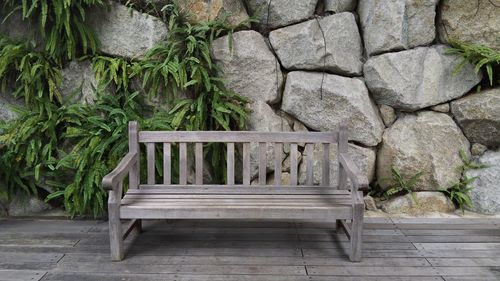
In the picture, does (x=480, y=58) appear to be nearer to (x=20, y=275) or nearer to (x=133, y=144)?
(x=133, y=144)

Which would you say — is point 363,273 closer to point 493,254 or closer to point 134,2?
point 493,254

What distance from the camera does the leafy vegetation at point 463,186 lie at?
4558 millimetres

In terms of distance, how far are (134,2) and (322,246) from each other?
3.31 m

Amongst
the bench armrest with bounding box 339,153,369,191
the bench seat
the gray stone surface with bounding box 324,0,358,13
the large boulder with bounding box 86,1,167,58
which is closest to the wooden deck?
the bench seat

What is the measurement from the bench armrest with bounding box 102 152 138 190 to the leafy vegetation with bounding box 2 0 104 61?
1475 mm

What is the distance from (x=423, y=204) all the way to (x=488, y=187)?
0.74 m

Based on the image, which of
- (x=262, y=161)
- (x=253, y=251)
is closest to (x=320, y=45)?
(x=262, y=161)

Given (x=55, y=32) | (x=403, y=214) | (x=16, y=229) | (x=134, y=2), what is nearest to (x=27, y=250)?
(x=16, y=229)

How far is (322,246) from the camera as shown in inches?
143

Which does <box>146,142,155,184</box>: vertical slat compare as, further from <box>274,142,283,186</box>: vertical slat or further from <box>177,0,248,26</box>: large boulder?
<box>177,0,248,26</box>: large boulder

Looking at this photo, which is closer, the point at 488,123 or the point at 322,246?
the point at 322,246

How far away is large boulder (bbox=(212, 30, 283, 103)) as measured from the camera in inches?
180

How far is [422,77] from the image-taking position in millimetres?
4582

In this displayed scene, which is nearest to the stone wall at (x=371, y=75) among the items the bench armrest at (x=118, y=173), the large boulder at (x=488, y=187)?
the large boulder at (x=488, y=187)
